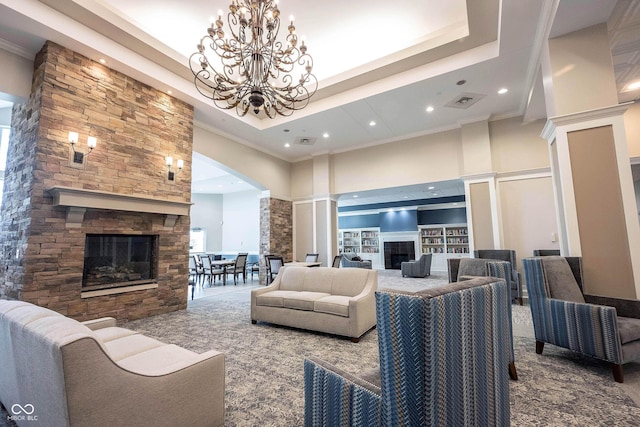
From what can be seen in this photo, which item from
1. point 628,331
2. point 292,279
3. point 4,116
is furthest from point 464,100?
point 4,116

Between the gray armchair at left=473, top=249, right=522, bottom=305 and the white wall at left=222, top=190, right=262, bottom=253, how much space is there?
830 centimetres

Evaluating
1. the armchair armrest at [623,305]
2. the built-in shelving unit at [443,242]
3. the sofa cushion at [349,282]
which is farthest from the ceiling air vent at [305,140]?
the built-in shelving unit at [443,242]

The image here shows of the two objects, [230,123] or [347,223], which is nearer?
[230,123]

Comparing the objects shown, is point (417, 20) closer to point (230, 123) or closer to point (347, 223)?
point (230, 123)

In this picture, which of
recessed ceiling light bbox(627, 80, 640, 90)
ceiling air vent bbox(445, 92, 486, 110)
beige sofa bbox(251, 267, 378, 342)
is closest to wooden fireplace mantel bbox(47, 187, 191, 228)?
beige sofa bbox(251, 267, 378, 342)

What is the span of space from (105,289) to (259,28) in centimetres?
414

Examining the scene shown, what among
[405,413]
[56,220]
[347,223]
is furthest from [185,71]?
[347,223]

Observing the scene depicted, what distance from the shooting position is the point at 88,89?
4082mm

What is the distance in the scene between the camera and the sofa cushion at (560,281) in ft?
9.38

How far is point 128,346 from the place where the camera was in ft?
6.46

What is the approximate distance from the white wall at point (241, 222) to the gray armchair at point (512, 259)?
327 inches

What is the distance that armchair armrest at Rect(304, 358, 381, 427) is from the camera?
1.18 metres

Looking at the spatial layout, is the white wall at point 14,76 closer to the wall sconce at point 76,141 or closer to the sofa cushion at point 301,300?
the wall sconce at point 76,141

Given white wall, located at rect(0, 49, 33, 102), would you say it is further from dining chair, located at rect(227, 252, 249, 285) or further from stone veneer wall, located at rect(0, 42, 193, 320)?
dining chair, located at rect(227, 252, 249, 285)
